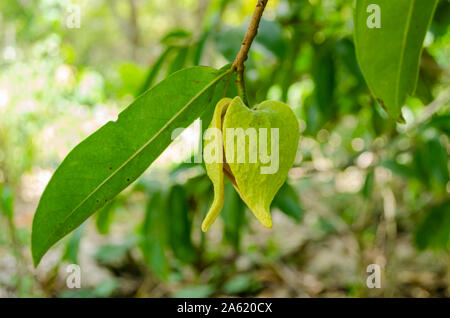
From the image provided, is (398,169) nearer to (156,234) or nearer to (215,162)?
(156,234)

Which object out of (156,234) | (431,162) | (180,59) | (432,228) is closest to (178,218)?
(156,234)

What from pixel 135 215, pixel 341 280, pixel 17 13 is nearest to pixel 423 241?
pixel 341 280

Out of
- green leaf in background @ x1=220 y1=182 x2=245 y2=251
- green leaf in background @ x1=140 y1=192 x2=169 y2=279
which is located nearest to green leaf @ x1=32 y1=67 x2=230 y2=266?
green leaf in background @ x1=220 y1=182 x2=245 y2=251

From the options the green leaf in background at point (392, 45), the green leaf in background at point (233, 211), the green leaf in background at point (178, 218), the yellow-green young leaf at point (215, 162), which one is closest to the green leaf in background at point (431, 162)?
the green leaf in background at point (233, 211)

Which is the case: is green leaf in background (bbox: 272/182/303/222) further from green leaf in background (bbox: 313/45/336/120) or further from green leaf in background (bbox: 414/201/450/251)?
green leaf in background (bbox: 414/201/450/251)

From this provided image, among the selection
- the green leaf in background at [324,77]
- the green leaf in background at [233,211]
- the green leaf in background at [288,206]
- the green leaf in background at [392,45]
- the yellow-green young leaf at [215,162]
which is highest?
the green leaf in background at [324,77]

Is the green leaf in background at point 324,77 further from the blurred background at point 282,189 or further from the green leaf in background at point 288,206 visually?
the green leaf in background at point 288,206
